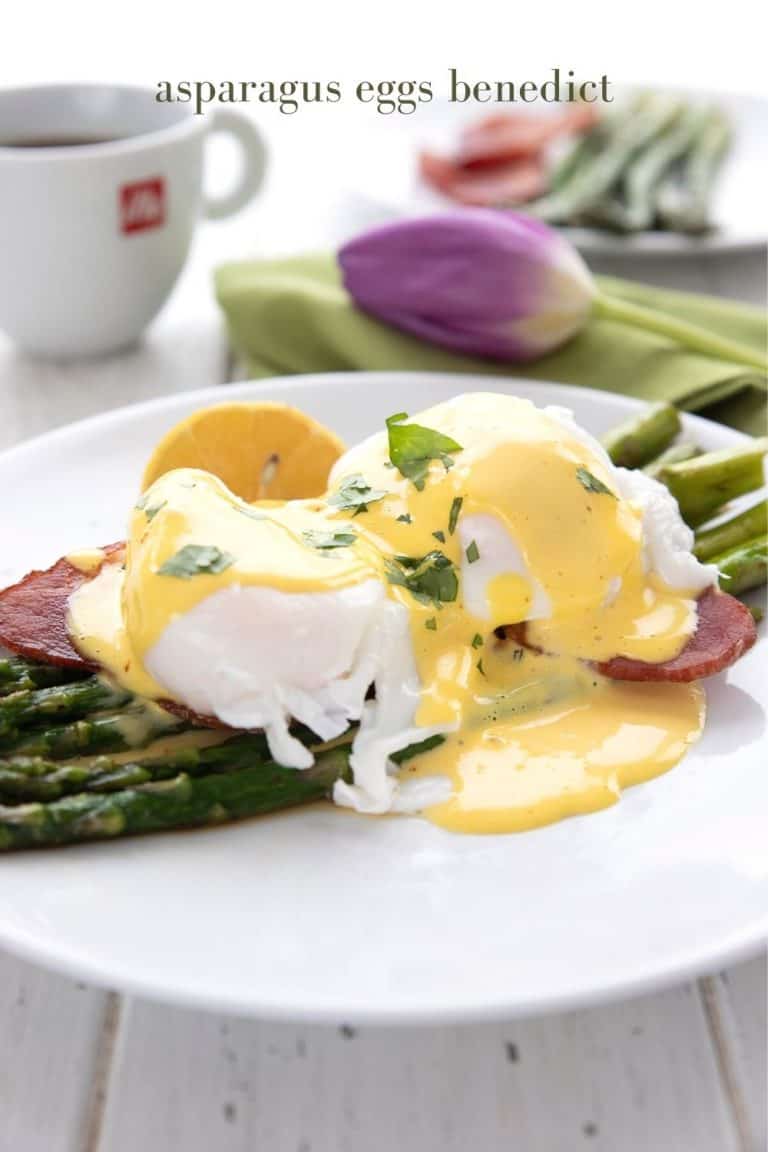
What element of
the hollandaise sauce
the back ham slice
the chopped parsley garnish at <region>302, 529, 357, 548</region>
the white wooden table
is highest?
the chopped parsley garnish at <region>302, 529, 357, 548</region>

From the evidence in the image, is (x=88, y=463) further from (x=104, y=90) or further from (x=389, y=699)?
(x=104, y=90)

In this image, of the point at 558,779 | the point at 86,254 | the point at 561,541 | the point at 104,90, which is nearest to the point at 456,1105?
the point at 558,779

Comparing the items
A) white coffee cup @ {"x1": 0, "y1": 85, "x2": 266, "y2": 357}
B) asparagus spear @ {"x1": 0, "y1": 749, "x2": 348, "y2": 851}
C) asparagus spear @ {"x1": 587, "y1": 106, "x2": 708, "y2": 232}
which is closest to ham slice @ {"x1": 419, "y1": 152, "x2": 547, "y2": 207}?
asparagus spear @ {"x1": 587, "y1": 106, "x2": 708, "y2": 232}

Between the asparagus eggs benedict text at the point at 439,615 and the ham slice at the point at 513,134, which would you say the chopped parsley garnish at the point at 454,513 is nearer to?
the asparagus eggs benedict text at the point at 439,615

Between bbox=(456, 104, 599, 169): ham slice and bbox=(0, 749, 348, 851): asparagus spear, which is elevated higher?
bbox=(456, 104, 599, 169): ham slice

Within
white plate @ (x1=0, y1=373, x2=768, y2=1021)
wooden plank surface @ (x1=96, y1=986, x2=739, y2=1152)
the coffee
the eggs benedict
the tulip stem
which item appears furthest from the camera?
the coffee

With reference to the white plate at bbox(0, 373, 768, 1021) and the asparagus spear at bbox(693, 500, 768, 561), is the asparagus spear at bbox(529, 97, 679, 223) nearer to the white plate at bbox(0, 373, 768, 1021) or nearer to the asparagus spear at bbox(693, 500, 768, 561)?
the asparagus spear at bbox(693, 500, 768, 561)

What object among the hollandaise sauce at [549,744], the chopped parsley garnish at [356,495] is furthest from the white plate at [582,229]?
the hollandaise sauce at [549,744]
